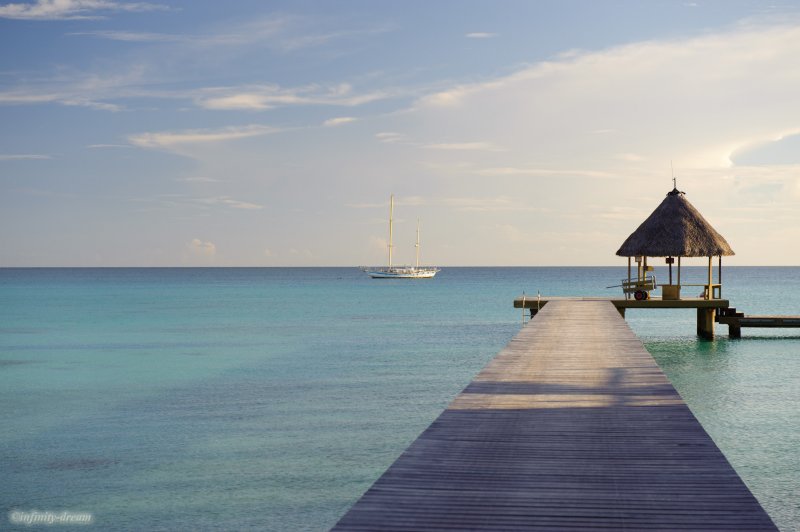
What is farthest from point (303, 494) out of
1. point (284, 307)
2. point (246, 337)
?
point (284, 307)

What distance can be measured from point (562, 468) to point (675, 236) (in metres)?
18.9

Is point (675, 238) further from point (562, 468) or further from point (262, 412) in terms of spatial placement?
point (562, 468)

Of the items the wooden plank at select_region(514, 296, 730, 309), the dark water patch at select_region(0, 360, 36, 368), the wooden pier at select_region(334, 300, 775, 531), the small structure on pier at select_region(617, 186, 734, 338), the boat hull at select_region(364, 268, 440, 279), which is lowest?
the dark water patch at select_region(0, 360, 36, 368)

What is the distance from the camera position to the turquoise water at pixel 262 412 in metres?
8.47

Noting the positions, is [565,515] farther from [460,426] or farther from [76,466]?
[76,466]

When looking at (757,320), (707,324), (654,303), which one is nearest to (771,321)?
(757,320)

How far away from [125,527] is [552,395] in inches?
166

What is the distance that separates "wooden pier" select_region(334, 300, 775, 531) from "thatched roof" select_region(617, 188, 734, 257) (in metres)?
14.8

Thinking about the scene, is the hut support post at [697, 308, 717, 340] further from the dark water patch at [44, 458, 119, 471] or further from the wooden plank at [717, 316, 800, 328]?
the dark water patch at [44, 458, 119, 471]

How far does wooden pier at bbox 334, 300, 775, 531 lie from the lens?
3.96 metres

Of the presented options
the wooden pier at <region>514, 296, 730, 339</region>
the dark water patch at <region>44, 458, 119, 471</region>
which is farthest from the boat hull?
the dark water patch at <region>44, 458, 119, 471</region>

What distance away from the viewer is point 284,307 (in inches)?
1811

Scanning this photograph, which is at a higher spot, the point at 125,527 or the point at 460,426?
the point at 460,426

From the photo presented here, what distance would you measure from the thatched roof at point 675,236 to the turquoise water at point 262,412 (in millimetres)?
2696
